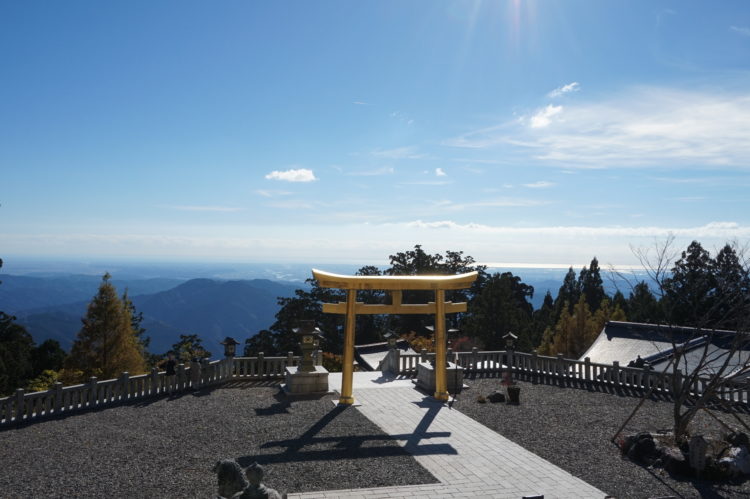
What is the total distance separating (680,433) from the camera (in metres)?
11.2

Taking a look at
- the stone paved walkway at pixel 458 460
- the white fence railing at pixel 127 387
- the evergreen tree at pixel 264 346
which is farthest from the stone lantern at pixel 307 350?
the evergreen tree at pixel 264 346

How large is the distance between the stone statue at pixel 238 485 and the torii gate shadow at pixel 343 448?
3.69 metres

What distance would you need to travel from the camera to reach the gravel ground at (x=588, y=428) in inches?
373

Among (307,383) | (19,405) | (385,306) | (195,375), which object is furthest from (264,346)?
(19,405)

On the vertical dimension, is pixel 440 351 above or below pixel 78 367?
above

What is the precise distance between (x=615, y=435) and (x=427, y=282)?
277 inches

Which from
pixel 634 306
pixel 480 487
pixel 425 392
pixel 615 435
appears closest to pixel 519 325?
pixel 634 306

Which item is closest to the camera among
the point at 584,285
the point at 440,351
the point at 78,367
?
the point at 440,351

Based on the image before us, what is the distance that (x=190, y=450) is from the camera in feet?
36.7

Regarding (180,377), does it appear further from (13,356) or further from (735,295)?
(735,295)

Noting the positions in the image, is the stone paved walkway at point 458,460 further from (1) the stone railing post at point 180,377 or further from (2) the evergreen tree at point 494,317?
(2) the evergreen tree at point 494,317

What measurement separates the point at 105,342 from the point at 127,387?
11.7 meters

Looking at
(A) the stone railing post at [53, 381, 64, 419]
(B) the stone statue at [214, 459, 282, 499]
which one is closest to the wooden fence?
(A) the stone railing post at [53, 381, 64, 419]

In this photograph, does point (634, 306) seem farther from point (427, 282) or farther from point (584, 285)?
point (427, 282)
